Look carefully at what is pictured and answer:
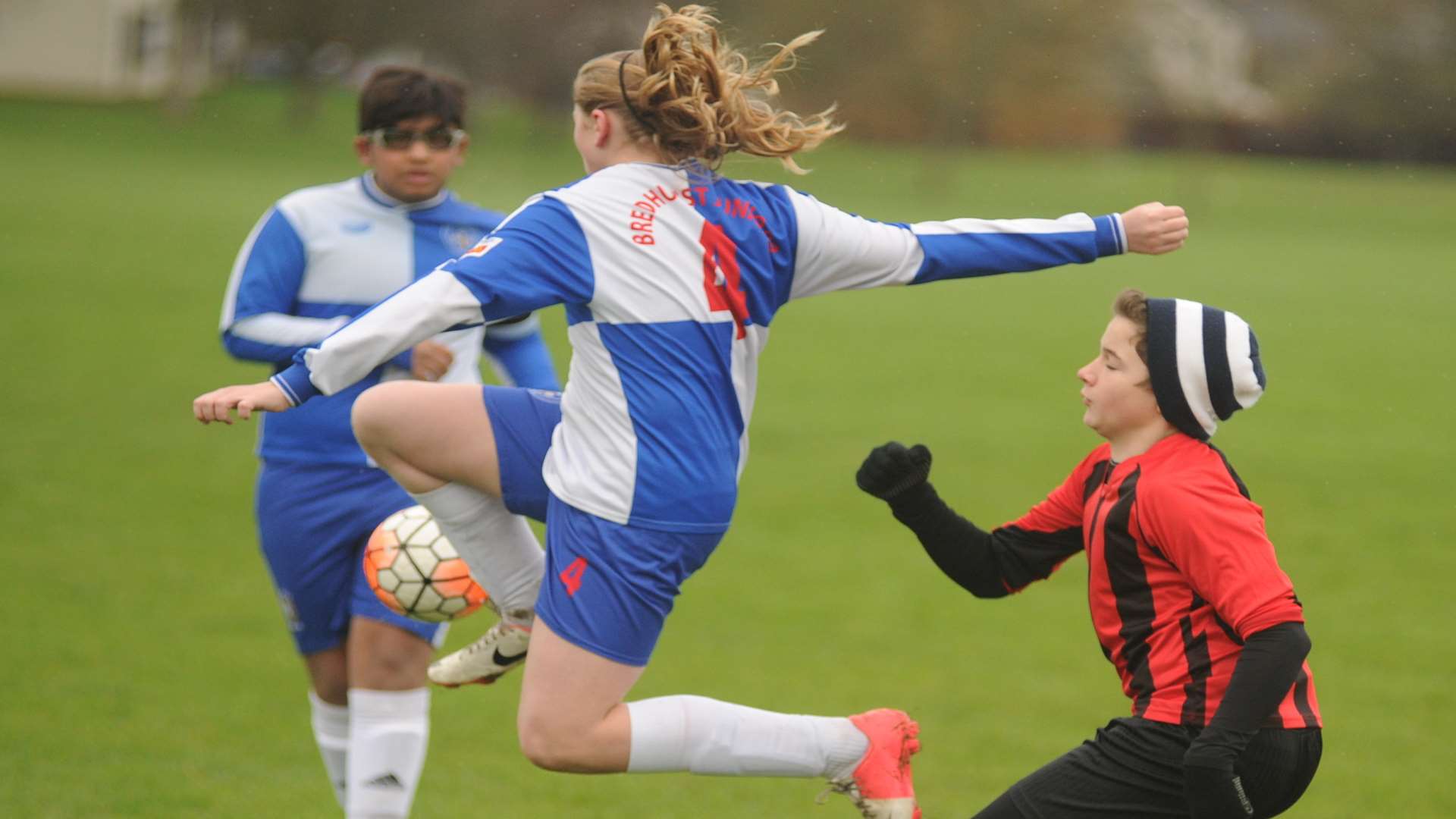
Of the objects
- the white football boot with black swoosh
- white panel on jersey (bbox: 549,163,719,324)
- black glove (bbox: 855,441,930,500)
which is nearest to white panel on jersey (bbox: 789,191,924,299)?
white panel on jersey (bbox: 549,163,719,324)

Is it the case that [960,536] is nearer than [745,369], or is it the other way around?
[745,369]

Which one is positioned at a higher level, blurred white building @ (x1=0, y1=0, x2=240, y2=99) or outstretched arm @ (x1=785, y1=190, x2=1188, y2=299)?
blurred white building @ (x1=0, y1=0, x2=240, y2=99)

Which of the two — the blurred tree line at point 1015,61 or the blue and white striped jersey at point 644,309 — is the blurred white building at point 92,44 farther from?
the blue and white striped jersey at point 644,309

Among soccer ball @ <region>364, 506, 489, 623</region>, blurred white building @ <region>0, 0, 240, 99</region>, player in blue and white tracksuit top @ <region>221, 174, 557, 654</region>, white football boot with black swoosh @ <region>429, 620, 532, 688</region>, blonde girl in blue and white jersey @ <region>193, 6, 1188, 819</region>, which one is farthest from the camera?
blurred white building @ <region>0, 0, 240, 99</region>

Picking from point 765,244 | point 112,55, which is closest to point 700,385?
point 765,244

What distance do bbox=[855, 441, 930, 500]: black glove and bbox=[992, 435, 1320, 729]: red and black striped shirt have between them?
413 mm

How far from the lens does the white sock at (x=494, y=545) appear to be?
3.68m

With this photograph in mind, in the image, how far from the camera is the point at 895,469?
372 cm

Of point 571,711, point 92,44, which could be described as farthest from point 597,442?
point 92,44

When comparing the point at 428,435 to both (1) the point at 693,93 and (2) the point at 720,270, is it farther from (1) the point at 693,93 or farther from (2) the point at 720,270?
(1) the point at 693,93

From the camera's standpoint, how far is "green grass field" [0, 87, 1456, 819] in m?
5.95

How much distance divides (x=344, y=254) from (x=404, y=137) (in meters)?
0.36

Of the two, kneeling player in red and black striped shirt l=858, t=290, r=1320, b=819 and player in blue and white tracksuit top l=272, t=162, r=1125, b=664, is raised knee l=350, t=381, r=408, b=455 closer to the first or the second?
player in blue and white tracksuit top l=272, t=162, r=1125, b=664

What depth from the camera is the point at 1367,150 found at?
58.1m
